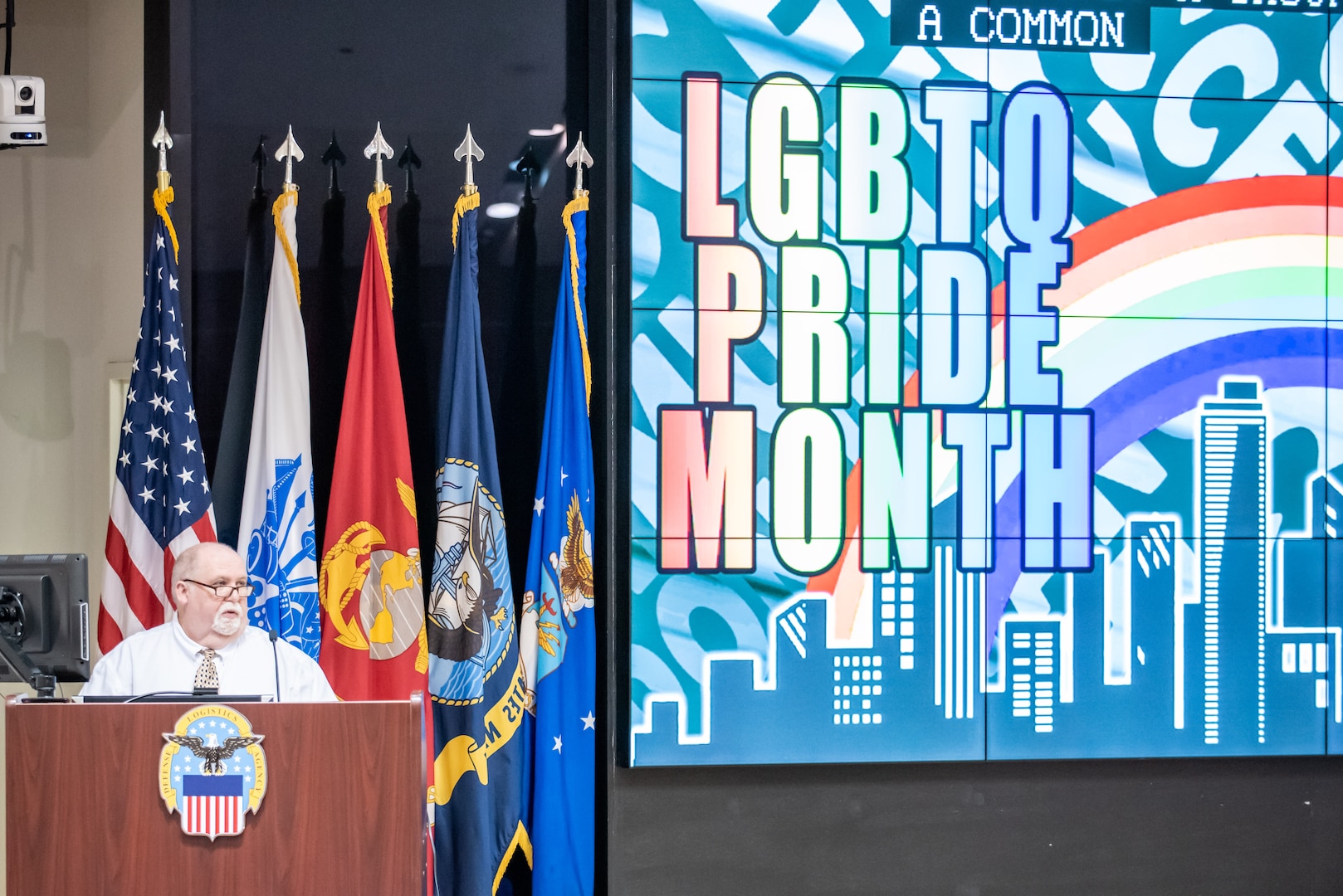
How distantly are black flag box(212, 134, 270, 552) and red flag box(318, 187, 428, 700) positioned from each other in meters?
0.29

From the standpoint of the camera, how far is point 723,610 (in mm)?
3457

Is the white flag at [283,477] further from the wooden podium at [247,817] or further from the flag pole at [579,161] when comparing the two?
the wooden podium at [247,817]

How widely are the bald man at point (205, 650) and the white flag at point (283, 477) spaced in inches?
14.9

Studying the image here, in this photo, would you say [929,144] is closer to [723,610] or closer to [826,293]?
[826,293]

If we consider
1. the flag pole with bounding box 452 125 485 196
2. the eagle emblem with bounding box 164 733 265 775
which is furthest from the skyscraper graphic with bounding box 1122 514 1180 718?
the eagle emblem with bounding box 164 733 265 775

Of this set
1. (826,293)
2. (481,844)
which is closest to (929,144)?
(826,293)

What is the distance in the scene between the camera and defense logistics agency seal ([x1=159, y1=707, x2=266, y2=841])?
2088mm

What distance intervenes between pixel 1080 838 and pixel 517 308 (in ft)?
7.77

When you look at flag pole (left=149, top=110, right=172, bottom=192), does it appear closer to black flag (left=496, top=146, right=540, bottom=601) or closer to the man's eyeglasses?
black flag (left=496, top=146, right=540, bottom=601)

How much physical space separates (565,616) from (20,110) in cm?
213

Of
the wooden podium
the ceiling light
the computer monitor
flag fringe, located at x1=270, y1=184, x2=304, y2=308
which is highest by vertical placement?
the ceiling light

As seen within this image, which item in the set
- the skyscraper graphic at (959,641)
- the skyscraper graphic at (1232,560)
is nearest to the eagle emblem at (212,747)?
the skyscraper graphic at (959,641)

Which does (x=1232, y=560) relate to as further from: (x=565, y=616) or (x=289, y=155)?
(x=289, y=155)

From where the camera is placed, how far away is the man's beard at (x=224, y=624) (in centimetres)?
279
